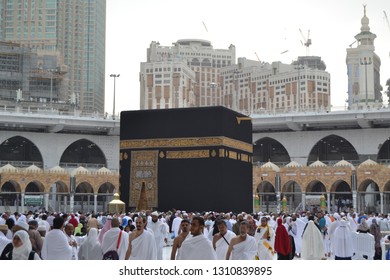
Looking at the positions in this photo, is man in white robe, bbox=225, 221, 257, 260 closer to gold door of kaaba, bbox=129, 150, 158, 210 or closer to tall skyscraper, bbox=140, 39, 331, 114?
gold door of kaaba, bbox=129, 150, 158, 210

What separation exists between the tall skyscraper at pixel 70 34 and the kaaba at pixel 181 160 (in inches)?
1524

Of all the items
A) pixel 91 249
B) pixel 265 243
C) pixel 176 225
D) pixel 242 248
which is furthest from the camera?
pixel 176 225

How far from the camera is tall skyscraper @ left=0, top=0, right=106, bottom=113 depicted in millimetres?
59094

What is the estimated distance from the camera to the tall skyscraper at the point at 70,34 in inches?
2327

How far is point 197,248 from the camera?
4316 millimetres

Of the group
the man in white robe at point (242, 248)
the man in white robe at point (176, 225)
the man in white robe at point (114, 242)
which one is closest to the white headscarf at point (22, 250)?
the man in white robe at point (114, 242)

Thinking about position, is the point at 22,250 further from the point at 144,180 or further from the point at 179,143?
the point at 144,180

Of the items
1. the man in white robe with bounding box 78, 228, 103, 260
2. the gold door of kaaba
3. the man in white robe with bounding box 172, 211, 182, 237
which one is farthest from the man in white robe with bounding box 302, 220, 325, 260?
the gold door of kaaba

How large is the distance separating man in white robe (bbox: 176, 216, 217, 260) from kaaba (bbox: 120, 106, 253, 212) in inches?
469

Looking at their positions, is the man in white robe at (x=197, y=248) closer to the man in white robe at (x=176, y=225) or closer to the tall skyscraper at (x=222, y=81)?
the man in white robe at (x=176, y=225)

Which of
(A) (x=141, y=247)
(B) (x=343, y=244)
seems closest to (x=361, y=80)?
(B) (x=343, y=244)

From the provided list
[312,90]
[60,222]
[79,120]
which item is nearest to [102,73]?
[312,90]

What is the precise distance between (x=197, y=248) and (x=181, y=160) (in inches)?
507

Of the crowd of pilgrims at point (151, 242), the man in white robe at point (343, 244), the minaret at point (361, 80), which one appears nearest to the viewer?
the crowd of pilgrims at point (151, 242)
